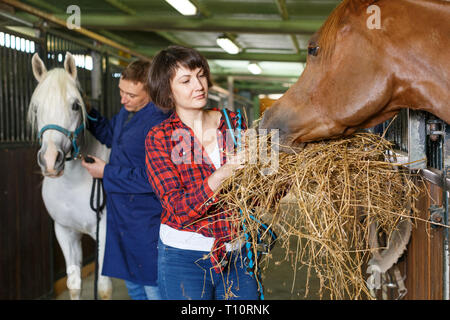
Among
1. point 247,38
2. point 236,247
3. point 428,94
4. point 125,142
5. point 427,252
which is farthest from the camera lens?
point 247,38

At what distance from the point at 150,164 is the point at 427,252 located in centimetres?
100

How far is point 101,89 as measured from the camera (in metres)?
3.87

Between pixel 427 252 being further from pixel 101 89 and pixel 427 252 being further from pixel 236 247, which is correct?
pixel 101 89

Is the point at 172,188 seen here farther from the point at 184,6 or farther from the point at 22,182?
the point at 184,6

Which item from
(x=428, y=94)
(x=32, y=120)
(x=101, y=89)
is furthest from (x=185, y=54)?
(x=101, y=89)

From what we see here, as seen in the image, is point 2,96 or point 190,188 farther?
point 2,96

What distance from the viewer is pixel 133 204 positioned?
2094 mm

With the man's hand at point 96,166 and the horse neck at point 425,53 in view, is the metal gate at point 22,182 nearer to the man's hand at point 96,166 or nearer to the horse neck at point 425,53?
the man's hand at point 96,166

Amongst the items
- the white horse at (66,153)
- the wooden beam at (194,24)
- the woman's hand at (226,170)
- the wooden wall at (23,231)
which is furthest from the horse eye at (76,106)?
the wooden beam at (194,24)

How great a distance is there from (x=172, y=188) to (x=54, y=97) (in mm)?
1236

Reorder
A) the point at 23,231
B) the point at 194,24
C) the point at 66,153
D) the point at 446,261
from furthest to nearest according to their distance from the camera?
the point at 194,24 < the point at 23,231 < the point at 66,153 < the point at 446,261

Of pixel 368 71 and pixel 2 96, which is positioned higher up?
pixel 2 96

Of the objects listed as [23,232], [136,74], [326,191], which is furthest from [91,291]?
[326,191]

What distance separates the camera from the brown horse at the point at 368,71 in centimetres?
111
